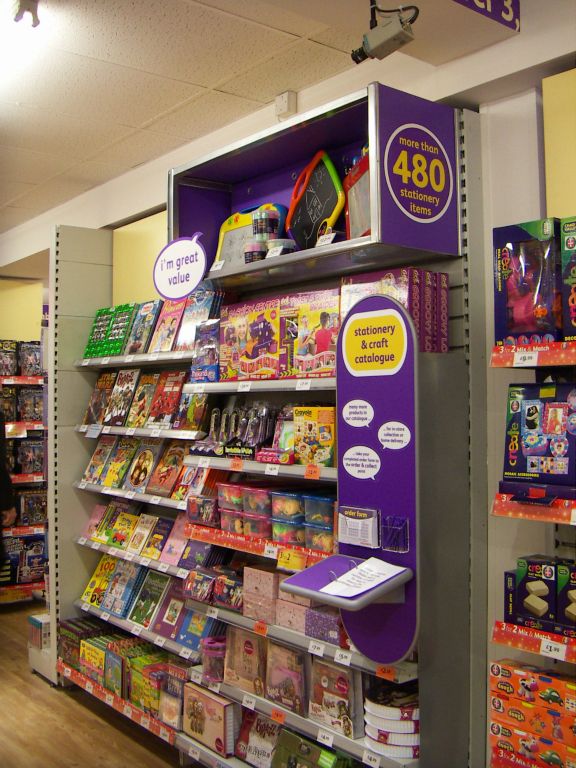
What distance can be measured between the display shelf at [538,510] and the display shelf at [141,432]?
186 centimetres

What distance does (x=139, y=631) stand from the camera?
14.2 feet

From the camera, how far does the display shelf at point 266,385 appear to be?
3034 millimetres

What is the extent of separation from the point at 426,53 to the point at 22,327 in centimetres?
665

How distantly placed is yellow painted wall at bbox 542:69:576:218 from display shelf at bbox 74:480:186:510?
2362 millimetres

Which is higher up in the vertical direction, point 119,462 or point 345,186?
point 345,186

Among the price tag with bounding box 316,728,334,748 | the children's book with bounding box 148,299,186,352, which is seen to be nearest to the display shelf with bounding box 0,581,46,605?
the children's book with bounding box 148,299,186,352

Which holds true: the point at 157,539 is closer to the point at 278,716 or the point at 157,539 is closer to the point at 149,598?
the point at 149,598

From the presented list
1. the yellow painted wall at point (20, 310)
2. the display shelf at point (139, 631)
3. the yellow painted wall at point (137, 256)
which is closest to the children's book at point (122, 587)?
the display shelf at point (139, 631)

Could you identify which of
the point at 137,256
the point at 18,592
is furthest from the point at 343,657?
the point at 18,592

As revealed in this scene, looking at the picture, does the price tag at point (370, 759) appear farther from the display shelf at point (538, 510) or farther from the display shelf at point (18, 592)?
the display shelf at point (18, 592)

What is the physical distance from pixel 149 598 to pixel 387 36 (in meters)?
3.25

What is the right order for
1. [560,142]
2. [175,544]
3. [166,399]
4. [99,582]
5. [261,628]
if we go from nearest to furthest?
1. [560,142]
2. [261,628]
3. [175,544]
4. [166,399]
5. [99,582]

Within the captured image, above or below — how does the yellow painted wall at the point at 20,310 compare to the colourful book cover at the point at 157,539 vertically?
above

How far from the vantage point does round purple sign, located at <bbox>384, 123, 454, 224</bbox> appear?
2.73 metres
